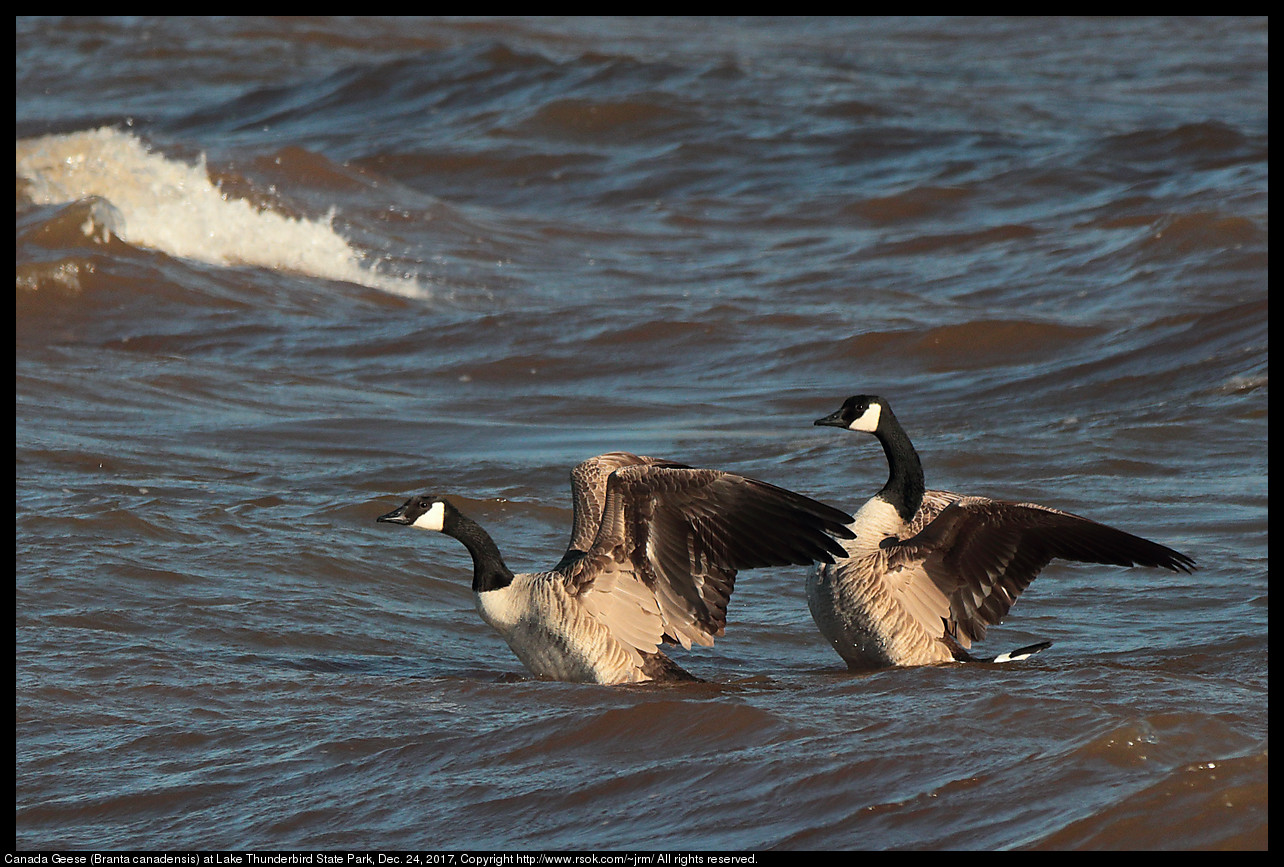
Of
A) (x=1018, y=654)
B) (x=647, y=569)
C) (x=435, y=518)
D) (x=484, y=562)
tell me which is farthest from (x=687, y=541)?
(x=1018, y=654)

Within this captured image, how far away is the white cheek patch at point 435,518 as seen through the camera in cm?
634

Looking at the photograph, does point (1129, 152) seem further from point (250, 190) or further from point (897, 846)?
point (897, 846)

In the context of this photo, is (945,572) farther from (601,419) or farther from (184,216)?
(184,216)

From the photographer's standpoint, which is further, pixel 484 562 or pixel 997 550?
pixel 997 550

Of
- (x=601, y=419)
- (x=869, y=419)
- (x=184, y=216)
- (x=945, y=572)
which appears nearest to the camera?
(x=945, y=572)

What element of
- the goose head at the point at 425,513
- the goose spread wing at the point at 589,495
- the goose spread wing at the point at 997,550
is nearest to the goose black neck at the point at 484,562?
the goose head at the point at 425,513

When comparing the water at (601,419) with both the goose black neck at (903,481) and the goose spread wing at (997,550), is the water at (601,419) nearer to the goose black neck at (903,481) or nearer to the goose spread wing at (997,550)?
the goose spread wing at (997,550)

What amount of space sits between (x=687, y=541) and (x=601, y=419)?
186 inches

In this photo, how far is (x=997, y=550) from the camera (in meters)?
6.26

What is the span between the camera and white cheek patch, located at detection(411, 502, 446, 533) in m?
6.34

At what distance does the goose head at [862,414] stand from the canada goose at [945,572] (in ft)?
1.53

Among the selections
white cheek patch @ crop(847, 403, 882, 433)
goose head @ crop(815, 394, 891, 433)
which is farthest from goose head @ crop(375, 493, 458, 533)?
white cheek patch @ crop(847, 403, 882, 433)

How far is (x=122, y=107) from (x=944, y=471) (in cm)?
2033
